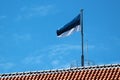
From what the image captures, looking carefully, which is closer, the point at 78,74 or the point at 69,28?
the point at 78,74

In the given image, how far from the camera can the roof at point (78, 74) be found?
51469 millimetres

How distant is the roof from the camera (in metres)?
51.5

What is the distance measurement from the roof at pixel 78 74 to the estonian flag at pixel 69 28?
16.2 ft

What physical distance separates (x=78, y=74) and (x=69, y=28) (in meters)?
6.58

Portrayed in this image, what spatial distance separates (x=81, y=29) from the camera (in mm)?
57062

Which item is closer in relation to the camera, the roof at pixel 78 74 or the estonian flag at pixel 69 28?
the roof at pixel 78 74

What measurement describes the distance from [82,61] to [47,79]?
12.2 ft

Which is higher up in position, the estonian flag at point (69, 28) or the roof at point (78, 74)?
the estonian flag at point (69, 28)

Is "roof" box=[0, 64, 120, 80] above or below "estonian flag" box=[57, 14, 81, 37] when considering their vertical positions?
below

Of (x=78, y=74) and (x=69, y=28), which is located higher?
(x=69, y=28)

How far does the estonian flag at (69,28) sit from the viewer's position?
189 ft

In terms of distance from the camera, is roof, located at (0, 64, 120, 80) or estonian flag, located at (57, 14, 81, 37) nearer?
roof, located at (0, 64, 120, 80)

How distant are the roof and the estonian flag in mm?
4924

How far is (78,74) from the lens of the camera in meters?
52.9
